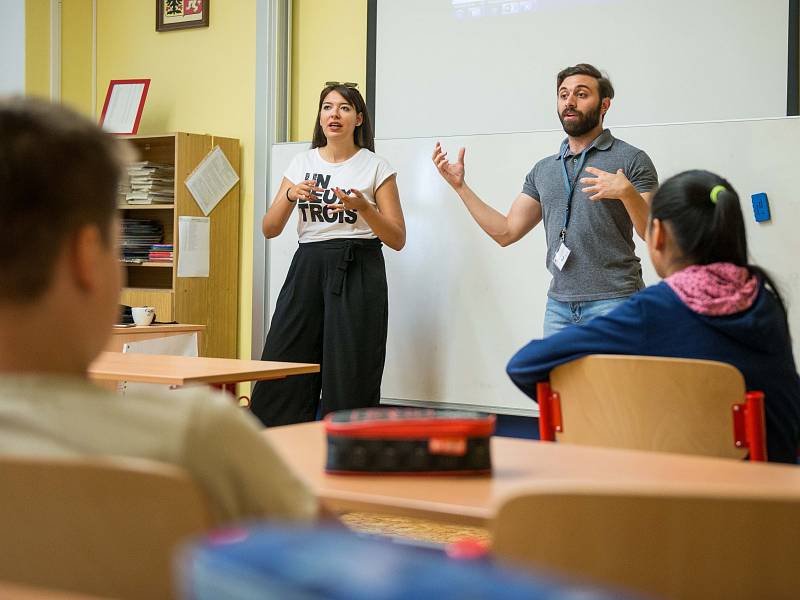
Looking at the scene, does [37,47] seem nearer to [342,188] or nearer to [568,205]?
[342,188]

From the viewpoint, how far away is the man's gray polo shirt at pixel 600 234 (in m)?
3.45

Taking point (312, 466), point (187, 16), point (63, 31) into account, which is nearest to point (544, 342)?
point (312, 466)

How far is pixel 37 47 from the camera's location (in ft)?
19.9

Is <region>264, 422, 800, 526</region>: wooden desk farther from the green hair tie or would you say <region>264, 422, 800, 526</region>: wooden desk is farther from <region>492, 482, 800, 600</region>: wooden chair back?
the green hair tie

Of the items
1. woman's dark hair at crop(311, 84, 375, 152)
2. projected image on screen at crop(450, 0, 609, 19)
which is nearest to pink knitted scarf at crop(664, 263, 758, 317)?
woman's dark hair at crop(311, 84, 375, 152)

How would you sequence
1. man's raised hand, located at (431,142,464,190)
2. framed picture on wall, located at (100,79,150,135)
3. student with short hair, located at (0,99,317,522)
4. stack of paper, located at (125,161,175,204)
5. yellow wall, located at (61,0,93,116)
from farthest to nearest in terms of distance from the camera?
yellow wall, located at (61,0,93,116) < framed picture on wall, located at (100,79,150,135) < stack of paper, located at (125,161,175,204) < man's raised hand, located at (431,142,464,190) < student with short hair, located at (0,99,317,522)

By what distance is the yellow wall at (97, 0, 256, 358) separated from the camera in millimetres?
5754

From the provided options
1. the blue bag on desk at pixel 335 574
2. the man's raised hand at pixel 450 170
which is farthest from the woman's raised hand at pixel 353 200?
the blue bag on desk at pixel 335 574

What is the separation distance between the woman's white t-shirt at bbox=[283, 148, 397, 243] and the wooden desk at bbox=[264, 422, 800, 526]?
2.76 m

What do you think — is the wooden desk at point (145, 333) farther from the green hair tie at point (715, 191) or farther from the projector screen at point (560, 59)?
the green hair tie at point (715, 191)

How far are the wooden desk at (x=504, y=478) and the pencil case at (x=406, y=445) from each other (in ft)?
0.05

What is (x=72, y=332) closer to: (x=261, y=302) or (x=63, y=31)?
(x=261, y=302)

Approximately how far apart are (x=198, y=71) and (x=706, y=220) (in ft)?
14.2

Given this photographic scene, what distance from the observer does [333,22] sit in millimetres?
5496
